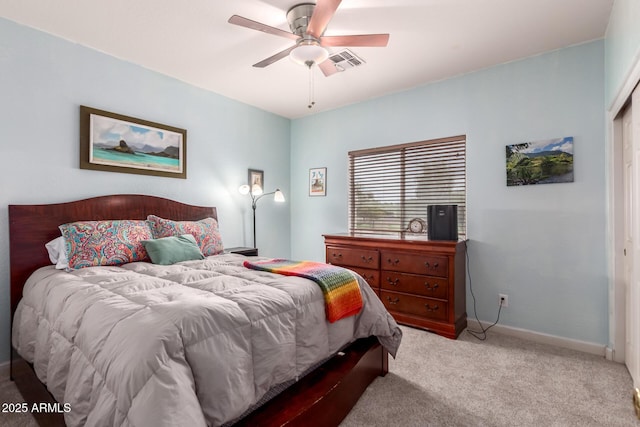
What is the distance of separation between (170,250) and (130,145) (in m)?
1.19

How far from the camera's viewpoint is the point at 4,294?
7.61 ft

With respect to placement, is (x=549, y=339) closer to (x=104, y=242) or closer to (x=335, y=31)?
(x=335, y=31)

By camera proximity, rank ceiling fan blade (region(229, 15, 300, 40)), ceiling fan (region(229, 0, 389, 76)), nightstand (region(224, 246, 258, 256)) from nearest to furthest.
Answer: ceiling fan blade (region(229, 15, 300, 40))
ceiling fan (region(229, 0, 389, 76))
nightstand (region(224, 246, 258, 256))

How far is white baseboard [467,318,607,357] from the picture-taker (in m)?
2.53

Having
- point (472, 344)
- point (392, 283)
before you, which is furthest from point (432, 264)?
point (472, 344)

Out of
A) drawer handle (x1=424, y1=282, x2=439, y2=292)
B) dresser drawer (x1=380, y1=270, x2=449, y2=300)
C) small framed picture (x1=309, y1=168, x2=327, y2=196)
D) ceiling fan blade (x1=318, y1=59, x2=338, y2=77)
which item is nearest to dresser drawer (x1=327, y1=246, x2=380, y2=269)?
dresser drawer (x1=380, y1=270, x2=449, y2=300)

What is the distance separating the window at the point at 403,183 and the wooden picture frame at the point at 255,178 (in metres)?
1.18

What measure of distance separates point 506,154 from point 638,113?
1.13m

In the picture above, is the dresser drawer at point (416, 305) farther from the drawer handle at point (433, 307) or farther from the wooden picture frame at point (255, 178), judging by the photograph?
the wooden picture frame at point (255, 178)

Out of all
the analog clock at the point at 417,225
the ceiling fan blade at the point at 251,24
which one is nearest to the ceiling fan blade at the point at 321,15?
the ceiling fan blade at the point at 251,24

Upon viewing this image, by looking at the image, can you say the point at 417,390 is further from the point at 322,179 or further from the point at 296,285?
the point at 322,179

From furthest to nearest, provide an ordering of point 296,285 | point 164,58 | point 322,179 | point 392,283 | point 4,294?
point 322,179 → point 392,283 → point 164,58 → point 4,294 → point 296,285

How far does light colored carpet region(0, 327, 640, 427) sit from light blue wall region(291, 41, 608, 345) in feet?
1.36

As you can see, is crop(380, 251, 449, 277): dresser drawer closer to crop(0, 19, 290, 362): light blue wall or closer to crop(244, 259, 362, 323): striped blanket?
crop(244, 259, 362, 323): striped blanket
